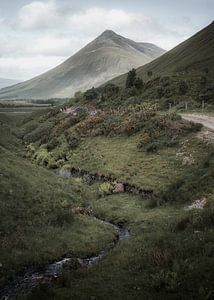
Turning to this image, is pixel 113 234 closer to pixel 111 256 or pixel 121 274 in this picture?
pixel 111 256

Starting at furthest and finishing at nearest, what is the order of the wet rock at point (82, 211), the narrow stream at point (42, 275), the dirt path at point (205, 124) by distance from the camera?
1. the dirt path at point (205, 124)
2. the wet rock at point (82, 211)
3. the narrow stream at point (42, 275)

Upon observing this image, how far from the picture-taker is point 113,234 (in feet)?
110

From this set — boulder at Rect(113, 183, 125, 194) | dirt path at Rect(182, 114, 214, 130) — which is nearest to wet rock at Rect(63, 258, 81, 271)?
boulder at Rect(113, 183, 125, 194)

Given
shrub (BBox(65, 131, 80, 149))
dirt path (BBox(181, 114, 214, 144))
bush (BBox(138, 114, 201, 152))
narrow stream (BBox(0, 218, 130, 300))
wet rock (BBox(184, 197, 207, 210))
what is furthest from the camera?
shrub (BBox(65, 131, 80, 149))

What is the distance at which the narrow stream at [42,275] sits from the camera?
22.8 metres

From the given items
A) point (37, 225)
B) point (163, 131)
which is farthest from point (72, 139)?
point (37, 225)

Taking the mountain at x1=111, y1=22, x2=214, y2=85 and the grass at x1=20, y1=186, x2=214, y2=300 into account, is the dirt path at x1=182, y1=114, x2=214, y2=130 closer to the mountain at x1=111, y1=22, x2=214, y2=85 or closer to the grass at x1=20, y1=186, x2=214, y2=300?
the grass at x1=20, y1=186, x2=214, y2=300

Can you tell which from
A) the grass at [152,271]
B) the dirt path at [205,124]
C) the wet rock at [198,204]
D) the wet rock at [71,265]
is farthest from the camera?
the dirt path at [205,124]

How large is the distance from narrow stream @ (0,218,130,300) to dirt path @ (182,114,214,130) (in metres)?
30.8

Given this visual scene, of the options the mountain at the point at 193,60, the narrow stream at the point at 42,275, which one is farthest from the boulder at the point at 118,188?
the mountain at the point at 193,60

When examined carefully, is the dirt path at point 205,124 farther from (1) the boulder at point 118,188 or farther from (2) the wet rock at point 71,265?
Result: (2) the wet rock at point 71,265

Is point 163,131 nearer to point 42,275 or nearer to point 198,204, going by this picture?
point 198,204

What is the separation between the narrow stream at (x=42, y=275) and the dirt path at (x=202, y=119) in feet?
101

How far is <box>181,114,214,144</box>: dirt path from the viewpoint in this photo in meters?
51.3
